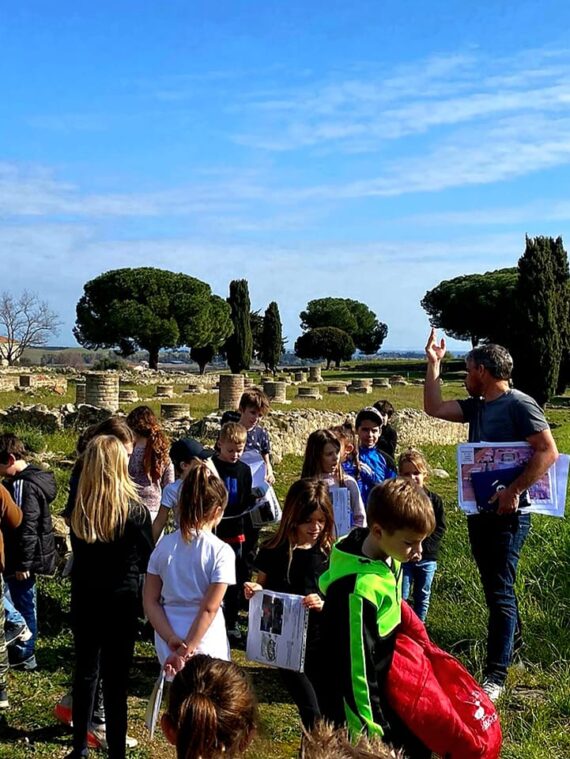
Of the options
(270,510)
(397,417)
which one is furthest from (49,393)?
(270,510)

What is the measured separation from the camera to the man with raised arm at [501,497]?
4.40 metres

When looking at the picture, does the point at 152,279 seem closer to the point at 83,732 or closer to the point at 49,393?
the point at 49,393

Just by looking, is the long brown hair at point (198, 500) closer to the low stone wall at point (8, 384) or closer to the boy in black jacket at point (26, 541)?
the boy in black jacket at point (26, 541)

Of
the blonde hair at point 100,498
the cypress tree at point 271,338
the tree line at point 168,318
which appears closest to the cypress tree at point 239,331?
the tree line at point 168,318

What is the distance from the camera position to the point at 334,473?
5.39 meters

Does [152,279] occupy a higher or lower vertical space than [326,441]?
higher

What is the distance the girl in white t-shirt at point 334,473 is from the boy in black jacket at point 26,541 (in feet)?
5.93

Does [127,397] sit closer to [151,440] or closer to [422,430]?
[422,430]

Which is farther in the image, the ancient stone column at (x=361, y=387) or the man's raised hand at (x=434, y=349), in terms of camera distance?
the ancient stone column at (x=361, y=387)

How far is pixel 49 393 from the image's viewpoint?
94.5 feet

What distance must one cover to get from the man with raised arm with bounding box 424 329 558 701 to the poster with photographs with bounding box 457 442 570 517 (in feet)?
0.19

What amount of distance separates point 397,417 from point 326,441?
1483cm

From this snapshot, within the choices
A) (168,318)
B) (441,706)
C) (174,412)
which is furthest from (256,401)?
(168,318)

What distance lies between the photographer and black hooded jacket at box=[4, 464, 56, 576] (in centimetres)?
488
